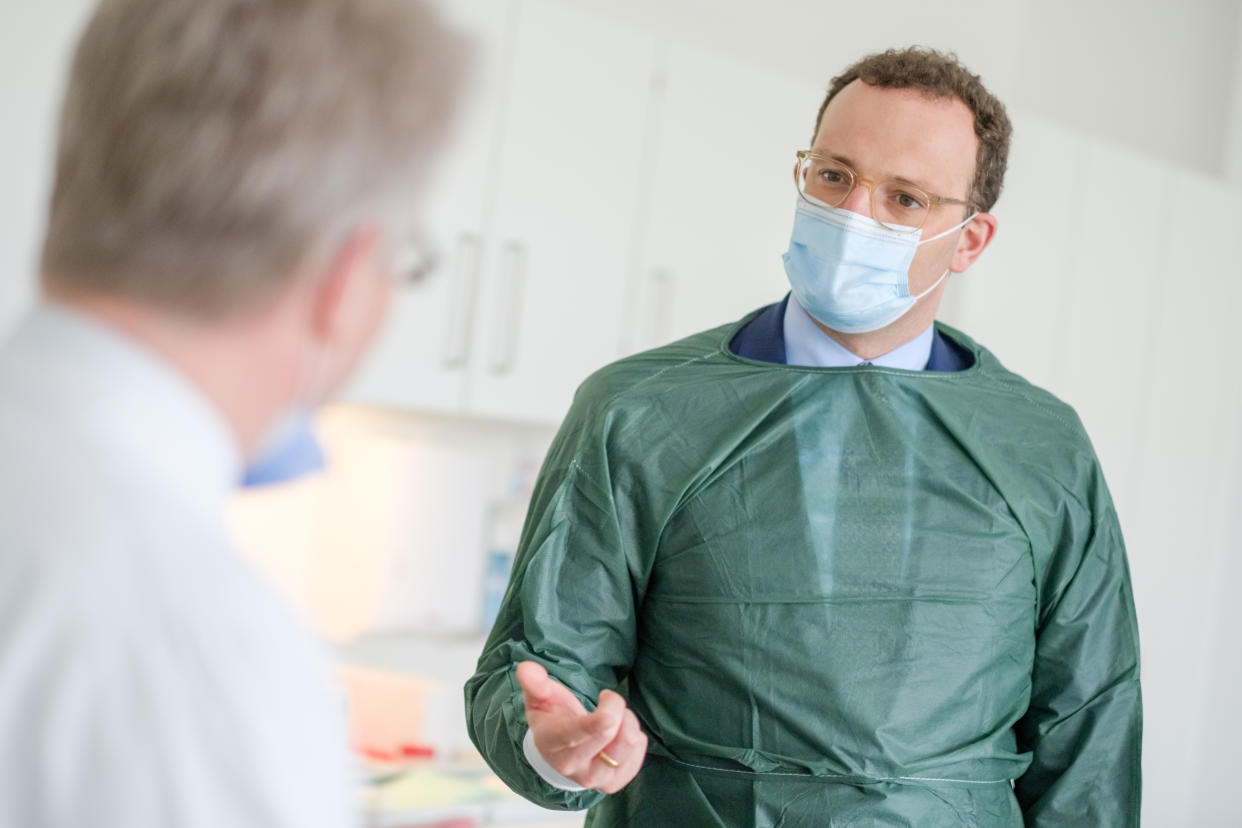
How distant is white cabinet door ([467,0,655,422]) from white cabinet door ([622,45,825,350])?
77 mm

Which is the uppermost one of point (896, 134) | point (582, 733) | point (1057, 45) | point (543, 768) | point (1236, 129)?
point (1057, 45)

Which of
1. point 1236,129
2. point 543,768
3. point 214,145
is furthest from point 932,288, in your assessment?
point 1236,129

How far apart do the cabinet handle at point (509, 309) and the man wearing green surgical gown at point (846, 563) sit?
1.25 metres

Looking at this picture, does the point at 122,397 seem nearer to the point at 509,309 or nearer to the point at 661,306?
the point at 509,309

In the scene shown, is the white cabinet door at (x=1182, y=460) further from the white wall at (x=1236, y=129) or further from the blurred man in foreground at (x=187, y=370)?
the blurred man in foreground at (x=187, y=370)

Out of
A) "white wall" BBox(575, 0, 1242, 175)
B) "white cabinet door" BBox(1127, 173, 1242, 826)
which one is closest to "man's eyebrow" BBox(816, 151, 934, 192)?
"white wall" BBox(575, 0, 1242, 175)

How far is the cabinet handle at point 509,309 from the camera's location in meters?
2.84

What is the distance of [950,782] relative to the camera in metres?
1.43

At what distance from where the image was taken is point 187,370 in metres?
0.58

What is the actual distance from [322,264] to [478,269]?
→ 2188 mm

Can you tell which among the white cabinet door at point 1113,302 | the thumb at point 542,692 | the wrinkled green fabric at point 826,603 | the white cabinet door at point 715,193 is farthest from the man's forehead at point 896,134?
the white cabinet door at point 1113,302

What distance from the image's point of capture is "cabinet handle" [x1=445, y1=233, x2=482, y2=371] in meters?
2.77

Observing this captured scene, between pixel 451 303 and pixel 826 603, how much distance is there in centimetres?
152

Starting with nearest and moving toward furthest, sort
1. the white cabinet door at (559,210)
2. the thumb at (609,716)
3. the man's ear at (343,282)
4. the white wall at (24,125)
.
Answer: the man's ear at (343,282) < the thumb at (609,716) < the white wall at (24,125) < the white cabinet door at (559,210)
